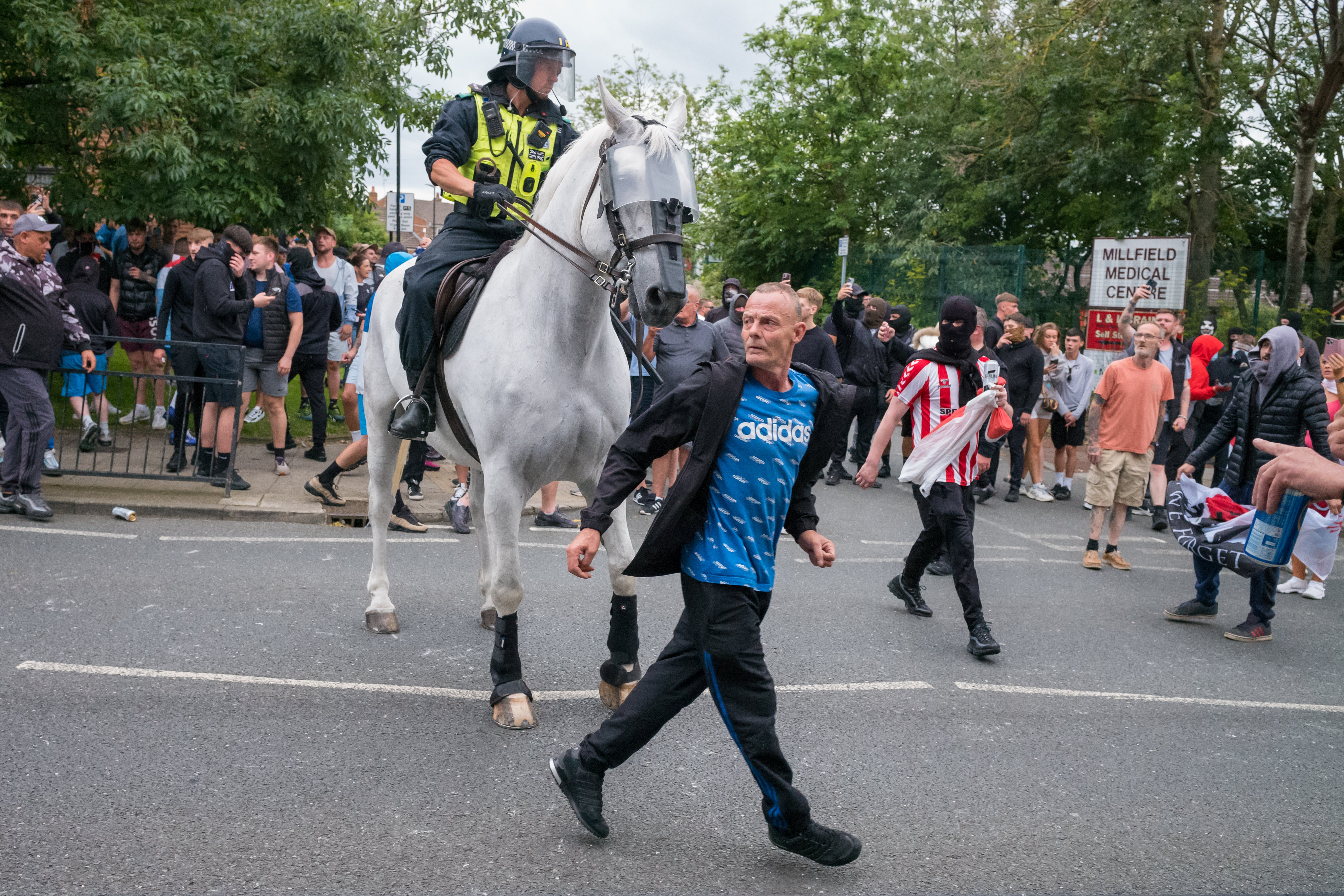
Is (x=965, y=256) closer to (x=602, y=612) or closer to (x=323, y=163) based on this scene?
(x=323, y=163)

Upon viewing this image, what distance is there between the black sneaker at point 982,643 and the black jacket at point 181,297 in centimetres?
759

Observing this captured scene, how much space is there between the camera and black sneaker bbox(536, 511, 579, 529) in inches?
381

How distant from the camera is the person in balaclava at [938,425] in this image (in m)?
6.93

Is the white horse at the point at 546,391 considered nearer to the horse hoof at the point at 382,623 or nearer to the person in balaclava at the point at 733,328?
the horse hoof at the point at 382,623

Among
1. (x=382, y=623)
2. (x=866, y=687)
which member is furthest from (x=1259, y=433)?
(x=382, y=623)

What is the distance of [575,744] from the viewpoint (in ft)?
15.2

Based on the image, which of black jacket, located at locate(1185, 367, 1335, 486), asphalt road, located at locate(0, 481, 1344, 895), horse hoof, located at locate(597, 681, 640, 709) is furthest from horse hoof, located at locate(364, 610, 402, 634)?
black jacket, located at locate(1185, 367, 1335, 486)

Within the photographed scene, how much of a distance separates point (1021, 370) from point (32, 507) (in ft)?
31.6

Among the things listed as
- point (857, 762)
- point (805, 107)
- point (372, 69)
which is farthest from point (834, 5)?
point (857, 762)

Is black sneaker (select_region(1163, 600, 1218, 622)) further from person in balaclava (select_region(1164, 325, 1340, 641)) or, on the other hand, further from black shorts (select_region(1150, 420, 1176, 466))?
black shorts (select_region(1150, 420, 1176, 466))

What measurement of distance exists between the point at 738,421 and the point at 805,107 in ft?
109

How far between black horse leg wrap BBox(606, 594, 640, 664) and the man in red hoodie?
29.8ft

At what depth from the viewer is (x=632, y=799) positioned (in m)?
4.18

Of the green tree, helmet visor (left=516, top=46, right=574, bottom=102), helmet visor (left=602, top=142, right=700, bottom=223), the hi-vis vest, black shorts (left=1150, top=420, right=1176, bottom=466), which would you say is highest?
the green tree
